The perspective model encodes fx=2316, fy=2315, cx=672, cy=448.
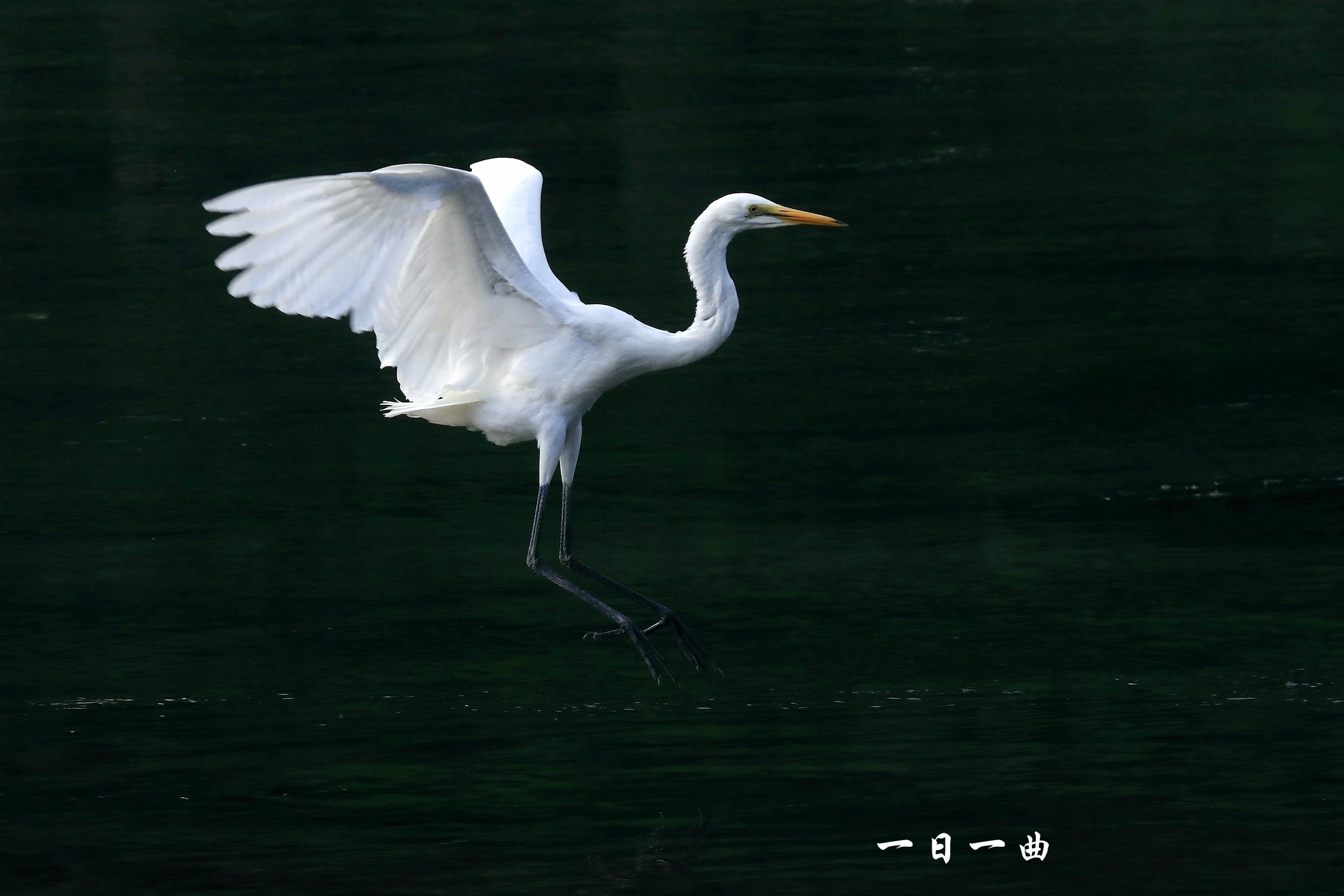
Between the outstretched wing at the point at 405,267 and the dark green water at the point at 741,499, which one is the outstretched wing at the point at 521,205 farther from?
the dark green water at the point at 741,499

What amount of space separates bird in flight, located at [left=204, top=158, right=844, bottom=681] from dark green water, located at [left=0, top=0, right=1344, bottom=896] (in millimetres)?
655

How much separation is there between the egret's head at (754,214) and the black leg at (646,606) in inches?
46.8

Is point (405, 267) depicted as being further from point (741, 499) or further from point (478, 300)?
point (741, 499)

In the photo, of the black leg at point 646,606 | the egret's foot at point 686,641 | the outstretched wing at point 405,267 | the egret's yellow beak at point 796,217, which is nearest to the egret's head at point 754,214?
the egret's yellow beak at point 796,217

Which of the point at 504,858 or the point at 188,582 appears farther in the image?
the point at 188,582

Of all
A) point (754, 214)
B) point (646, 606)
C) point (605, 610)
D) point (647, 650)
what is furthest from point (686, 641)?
point (754, 214)

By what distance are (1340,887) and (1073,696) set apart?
145cm

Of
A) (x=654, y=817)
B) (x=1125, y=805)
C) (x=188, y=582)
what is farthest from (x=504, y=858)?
(x=188, y=582)

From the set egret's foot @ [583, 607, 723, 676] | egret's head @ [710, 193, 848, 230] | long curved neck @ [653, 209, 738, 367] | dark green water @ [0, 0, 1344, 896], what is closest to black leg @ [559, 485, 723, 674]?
egret's foot @ [583, 607, 723, 676]

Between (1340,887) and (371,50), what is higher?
(371,50)

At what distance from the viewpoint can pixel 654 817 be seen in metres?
6.62

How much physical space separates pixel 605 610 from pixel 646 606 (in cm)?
42

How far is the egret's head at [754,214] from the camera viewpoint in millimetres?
7930

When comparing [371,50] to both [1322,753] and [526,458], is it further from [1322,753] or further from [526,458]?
[1322,753]
